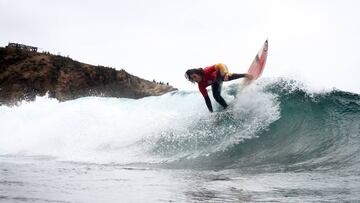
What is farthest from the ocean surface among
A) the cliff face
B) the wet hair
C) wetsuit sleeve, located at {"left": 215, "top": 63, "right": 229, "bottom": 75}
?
the cliff face

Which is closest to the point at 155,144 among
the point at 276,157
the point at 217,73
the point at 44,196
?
the point at 217,73

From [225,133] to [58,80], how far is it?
150 feet

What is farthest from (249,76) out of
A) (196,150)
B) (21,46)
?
(21,46)

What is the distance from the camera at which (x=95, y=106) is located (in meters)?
14.0

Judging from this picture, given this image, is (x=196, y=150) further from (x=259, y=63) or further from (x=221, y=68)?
(x=259, y=63)

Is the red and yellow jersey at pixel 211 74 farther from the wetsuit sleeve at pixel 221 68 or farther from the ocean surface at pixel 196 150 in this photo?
the ocean surface at pixel 196 150

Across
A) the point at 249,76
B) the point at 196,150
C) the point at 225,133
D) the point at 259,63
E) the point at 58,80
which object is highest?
the point at 58,80

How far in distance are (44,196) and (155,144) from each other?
19.7ft

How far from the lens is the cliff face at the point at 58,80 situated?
161 ft

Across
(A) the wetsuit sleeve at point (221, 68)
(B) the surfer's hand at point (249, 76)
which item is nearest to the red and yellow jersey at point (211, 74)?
(A) the wetsuit sleeve at point (221, 68)

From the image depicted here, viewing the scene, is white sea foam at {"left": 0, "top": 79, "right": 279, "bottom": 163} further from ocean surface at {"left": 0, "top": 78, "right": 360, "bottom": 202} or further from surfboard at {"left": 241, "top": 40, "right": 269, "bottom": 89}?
surfboard at {"left": 241, "top": 40, "right": 269, "bottom": 89}

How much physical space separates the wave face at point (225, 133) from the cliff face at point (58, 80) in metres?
37.1

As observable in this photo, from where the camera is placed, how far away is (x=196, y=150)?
8.52 m

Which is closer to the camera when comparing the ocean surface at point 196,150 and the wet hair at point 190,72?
the ocean surface at point 196,150
